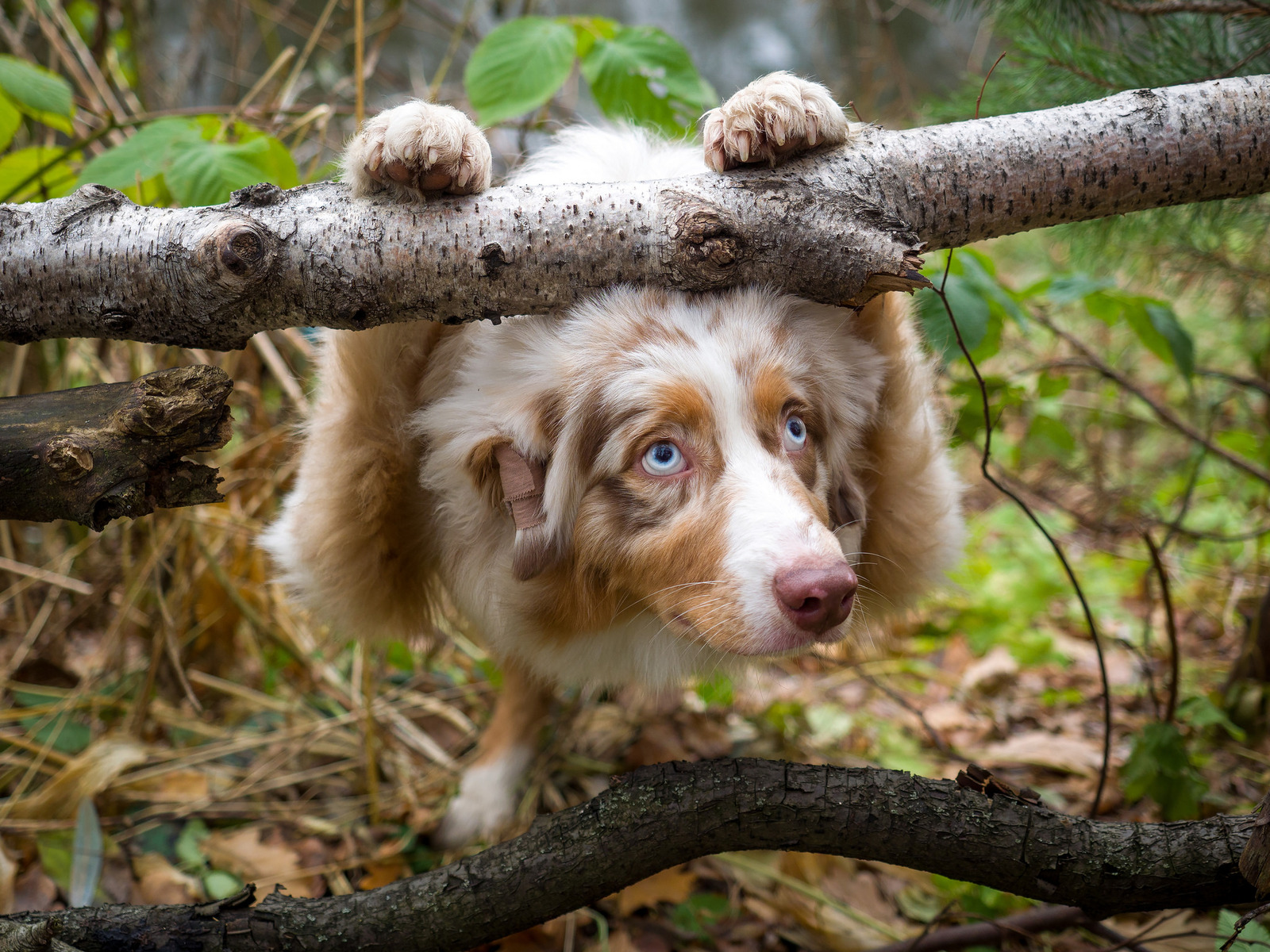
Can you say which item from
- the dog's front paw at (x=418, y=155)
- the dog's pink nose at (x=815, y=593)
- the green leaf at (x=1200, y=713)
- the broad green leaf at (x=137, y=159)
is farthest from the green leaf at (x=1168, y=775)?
the broad green leaf at (x=137, y=159)

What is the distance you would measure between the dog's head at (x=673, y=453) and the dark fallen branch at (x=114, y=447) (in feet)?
1.62

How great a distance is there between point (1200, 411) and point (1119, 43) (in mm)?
2823

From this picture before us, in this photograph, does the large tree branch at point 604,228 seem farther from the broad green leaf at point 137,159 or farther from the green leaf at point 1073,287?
the green leaf at point 1073,287

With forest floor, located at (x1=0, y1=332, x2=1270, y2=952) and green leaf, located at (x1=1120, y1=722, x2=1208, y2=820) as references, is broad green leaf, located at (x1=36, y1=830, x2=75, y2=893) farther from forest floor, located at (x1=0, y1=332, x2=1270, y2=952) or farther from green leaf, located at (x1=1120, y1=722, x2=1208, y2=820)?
green leaf, located at (x1=1120, y1=722, x2=1208, y2=820)

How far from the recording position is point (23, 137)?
11.3 feet

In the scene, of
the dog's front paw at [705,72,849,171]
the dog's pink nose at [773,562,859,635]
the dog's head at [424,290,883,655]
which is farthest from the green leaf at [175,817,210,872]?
the dog's front paw at [705,72,849,171]

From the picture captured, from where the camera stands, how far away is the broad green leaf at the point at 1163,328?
2.33 metres

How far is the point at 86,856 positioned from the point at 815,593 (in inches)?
76.0

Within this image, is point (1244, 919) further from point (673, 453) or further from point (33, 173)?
point (33, 173)

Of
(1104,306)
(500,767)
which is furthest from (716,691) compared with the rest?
(1104,306)

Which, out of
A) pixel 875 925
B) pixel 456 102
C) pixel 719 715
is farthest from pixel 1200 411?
pixel 456 102

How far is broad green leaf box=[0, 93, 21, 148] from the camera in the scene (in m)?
2.10

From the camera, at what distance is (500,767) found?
2641 mm

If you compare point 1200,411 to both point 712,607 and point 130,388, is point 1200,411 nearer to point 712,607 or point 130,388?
point 712,607
